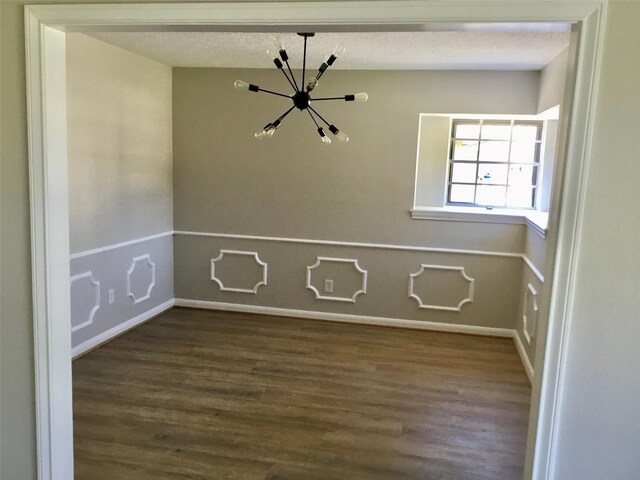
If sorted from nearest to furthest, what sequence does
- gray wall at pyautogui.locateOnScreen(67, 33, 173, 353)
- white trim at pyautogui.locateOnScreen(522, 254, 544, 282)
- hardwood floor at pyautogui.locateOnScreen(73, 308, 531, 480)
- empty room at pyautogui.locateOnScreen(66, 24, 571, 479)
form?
1. hardwood floor at pyautogui.locateOnScreen(73, 308, 531, 480)
2. empty room at pyautogui.locateOnScreen(66, 24, 571, 479)
3. white trim at pyautogui.locateOnScreen(522, 254, 544, 282)
4. gray wall at pyautogui.locateOnScreen(67, 33, 173, 353)

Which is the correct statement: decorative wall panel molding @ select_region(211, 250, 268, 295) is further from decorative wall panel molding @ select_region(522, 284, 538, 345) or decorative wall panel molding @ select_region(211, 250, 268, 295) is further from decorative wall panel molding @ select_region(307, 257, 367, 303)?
decorative wall panel molding @ select_region(522, 284, 538, 345)

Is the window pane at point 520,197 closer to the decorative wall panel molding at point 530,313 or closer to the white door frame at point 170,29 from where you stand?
the decorative wall panel molding at point 530,313

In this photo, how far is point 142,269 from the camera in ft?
15.3

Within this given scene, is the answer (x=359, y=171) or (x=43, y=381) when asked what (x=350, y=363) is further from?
(x=43, y=381)

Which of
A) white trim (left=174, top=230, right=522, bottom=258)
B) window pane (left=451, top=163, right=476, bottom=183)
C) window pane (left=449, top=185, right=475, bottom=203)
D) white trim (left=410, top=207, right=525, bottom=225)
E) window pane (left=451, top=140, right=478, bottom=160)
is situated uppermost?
window pane (left=451, top=140, right=478, bottom=160)

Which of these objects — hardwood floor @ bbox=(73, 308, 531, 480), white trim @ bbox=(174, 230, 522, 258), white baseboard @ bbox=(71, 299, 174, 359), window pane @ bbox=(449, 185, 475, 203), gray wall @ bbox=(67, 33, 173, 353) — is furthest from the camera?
window pane @ bbox=(449, 185, 475, 203)

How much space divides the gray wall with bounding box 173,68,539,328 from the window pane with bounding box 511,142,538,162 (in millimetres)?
387

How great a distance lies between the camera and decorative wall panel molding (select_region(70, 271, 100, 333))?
381 centimetres

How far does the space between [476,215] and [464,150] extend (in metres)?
0.64

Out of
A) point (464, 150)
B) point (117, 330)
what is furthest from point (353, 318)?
point (117, 330)

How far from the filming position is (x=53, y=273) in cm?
193

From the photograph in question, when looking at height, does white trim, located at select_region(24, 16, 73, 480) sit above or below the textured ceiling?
below

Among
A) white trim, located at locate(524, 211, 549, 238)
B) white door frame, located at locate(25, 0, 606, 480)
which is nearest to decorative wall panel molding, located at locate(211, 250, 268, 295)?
white trim, located at locate(524, 211, 549, 238)

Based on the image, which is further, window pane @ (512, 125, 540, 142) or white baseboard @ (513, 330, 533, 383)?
window pane @ (512, 125, 540, 142)
